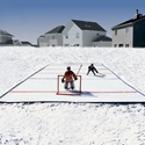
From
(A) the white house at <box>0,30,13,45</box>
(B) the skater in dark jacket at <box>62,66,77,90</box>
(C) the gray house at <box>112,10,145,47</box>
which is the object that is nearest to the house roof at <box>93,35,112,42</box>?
(C) the gray house at <box>112,10,145,47</box>

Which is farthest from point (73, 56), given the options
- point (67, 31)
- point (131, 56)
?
point (67, 31)

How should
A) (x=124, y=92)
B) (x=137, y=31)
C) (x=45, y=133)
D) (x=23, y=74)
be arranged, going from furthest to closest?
(x=137, y=31) → (x=23, y=74) → (x=124, y=92) → (x=45, y=133)

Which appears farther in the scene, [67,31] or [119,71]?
[67,31]

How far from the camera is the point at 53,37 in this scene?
69.2 m

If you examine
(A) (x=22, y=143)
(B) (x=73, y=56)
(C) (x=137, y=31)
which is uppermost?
(C) (x=137, y=31)

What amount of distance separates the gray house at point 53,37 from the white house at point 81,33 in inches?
140

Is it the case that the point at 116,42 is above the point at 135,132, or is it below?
above

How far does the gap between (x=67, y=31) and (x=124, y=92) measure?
167 ft

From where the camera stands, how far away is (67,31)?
6359 centimetres

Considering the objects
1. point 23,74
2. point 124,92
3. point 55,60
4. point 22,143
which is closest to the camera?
point 22,143

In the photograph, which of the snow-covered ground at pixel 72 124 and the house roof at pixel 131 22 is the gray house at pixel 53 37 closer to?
the house roof at pixel 131 22

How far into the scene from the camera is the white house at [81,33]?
6045cm

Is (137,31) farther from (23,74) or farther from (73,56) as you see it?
(23,74)

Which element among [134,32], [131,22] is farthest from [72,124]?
[131,22]
